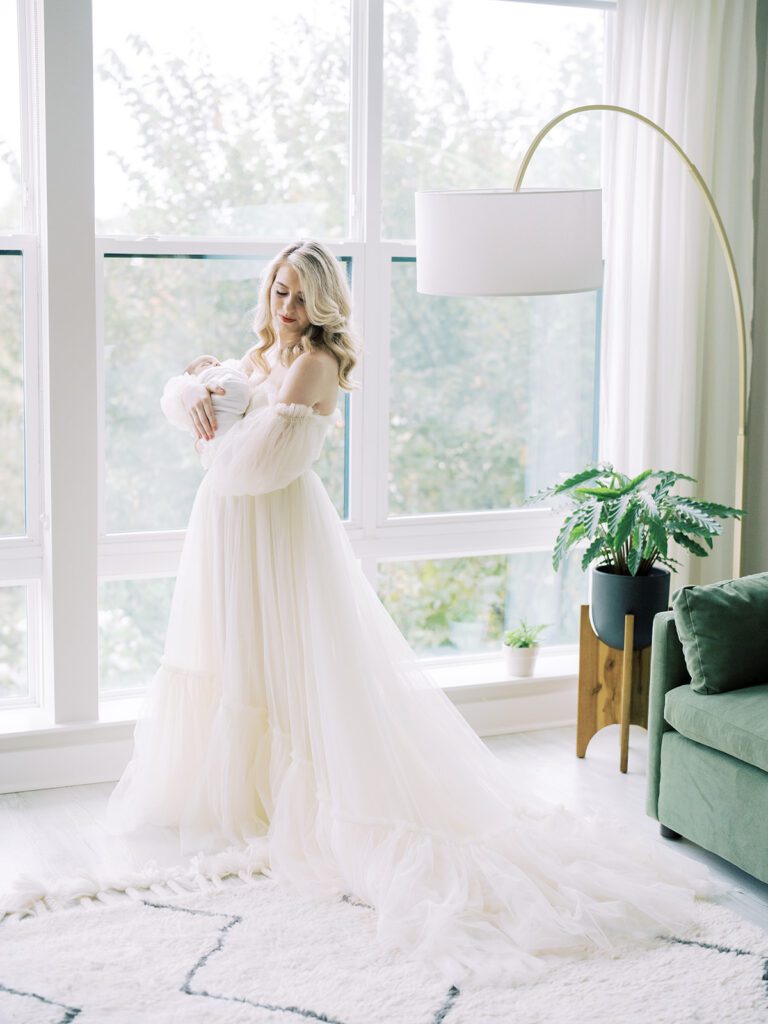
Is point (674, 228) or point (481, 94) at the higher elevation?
point (481, 94)

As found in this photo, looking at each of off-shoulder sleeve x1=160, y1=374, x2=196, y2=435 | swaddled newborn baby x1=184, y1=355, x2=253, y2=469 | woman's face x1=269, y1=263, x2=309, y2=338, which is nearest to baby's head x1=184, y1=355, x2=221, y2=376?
off-shoulder sleeve x1=160, y1=374, x2=196, y2=435

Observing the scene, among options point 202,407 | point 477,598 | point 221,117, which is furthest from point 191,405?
point 477,598

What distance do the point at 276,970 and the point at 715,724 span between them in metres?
1.26

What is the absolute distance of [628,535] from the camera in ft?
12.1

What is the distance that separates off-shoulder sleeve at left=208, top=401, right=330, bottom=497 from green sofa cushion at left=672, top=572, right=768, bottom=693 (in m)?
1.08

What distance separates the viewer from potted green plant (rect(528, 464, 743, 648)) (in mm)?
3660

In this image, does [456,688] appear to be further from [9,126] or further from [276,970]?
[9,126]

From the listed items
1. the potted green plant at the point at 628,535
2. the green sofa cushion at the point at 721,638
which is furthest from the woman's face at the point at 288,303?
the green sofa cushion at the point at 721,638

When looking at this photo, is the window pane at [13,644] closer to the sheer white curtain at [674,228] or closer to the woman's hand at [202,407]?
the woman's hand at [202,407]

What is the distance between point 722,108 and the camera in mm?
4172

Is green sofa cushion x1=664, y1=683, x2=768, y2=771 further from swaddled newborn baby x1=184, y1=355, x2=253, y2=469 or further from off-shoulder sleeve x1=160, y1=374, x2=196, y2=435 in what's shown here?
off-shoulder sleeve x1=160, y1=374, x2=196, y2=435

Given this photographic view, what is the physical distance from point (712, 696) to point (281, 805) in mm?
1167

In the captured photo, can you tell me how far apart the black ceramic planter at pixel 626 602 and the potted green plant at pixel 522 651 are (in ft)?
1.33

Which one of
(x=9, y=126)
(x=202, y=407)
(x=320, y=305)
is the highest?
(x=9, y=126)
